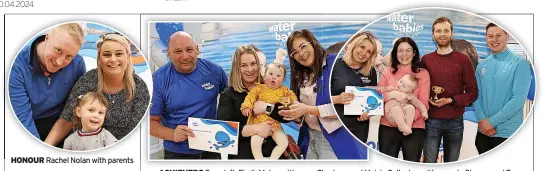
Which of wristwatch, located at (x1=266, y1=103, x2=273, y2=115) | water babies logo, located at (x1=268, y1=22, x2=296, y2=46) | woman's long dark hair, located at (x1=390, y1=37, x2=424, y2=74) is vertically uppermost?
water babies logo, located at (x1=268, y1=22, x2=296, y2=46)

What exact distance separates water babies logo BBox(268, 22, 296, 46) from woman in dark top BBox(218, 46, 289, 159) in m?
0.13

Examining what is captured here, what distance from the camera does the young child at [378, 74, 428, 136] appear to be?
285 centimetres

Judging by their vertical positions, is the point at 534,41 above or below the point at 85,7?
below

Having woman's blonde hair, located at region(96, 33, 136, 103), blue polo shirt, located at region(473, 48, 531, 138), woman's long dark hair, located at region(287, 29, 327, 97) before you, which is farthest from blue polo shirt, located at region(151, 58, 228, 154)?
blue polo shirt, located at region(473, 48, 531, 138)

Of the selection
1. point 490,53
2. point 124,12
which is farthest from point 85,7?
point 490,53

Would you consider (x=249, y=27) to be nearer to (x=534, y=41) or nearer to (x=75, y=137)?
(x=75, y=137)

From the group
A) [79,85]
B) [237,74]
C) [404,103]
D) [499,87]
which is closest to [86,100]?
[79,85]

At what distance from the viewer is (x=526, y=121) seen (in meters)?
2.92

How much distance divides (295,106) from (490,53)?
0.98 metres

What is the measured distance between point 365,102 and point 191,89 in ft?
2.76

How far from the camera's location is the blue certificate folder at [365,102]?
2861 millimetres

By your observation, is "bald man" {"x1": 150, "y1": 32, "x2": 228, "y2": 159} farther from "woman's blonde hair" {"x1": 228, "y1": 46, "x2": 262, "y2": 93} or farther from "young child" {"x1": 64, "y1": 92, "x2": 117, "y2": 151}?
"young child" {"x1": 64, "y1": 92, "x2": 117, "y2": 151}

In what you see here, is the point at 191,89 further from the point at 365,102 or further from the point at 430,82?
the point at 430,82

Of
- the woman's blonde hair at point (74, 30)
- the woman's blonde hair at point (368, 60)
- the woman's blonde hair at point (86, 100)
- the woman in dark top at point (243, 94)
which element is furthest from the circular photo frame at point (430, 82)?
the woman's blonde hair at point (74, 30)
